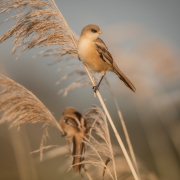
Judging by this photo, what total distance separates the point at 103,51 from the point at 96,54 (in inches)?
3.9

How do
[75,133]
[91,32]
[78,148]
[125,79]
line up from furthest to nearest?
→ 1. [91,32]
2. [75,133]
3. [125,79]
4. [78,148]

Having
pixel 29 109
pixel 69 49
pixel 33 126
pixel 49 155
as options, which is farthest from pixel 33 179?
pixel 33 126

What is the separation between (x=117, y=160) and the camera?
2.65 m

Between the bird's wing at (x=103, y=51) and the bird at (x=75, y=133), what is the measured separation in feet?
2.29

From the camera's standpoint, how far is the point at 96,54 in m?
3.37

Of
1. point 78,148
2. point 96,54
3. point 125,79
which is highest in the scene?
point 96,54

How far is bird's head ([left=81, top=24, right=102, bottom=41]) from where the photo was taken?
10.9ft

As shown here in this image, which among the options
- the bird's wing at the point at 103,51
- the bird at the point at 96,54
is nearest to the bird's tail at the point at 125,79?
the bird at the point at 96,54

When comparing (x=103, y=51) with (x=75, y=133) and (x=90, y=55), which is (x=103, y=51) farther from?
(x=75, y=133)

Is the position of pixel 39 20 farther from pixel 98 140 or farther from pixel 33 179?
pixel 33 179

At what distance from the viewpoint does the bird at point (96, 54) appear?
3.18 meters

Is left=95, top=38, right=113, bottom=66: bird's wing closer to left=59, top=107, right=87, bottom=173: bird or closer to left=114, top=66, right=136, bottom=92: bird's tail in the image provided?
left=114, top=66, right=136, bottom=92: bird's tail

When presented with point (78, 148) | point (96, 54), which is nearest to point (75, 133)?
point (78, 148)

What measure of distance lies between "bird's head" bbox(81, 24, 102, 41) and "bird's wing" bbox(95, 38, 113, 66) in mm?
75
